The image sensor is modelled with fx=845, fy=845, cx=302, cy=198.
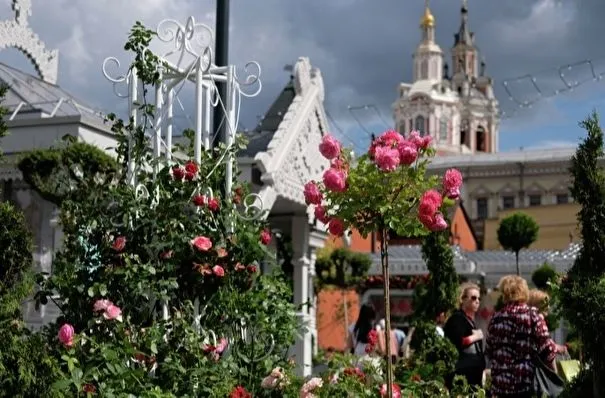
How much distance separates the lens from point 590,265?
17.1ft

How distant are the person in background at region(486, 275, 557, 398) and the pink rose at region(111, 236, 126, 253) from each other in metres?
2.76

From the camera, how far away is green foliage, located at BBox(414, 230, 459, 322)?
9477 mm

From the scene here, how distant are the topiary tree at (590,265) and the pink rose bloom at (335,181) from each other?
1496 millimetres

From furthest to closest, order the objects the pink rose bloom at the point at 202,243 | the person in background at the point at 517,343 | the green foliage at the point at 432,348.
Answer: the green foliage at the point at 432,348, the person in background at the point at 517,343, the pink rose bloom at the point at 202,243

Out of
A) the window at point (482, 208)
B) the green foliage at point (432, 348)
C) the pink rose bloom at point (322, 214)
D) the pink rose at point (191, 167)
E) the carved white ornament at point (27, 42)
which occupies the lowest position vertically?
the green foliage at point (432, 348)

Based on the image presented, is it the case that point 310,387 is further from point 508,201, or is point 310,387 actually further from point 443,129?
point 443,129

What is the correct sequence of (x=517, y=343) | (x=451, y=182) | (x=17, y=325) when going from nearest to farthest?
1. (x=17, y=325)
2. (x=451, y=182)
3. (x=517, y=343)

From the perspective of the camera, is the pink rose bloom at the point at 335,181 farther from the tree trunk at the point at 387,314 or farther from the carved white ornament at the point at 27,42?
the carved white ornament at the point at 27,42

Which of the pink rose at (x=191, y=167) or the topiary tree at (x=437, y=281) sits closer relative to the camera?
the pink rose at (x=191, y=167)

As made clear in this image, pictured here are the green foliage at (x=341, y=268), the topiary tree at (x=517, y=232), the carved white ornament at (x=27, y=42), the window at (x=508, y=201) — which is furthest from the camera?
the window at (x=508, y=201)

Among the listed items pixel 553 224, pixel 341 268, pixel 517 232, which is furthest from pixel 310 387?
pixel 553 224

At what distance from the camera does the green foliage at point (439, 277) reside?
9.48 meters

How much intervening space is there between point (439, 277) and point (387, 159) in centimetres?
486

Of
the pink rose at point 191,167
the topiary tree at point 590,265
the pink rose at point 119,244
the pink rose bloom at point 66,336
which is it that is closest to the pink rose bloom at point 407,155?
the topiary tree at point 590,265
